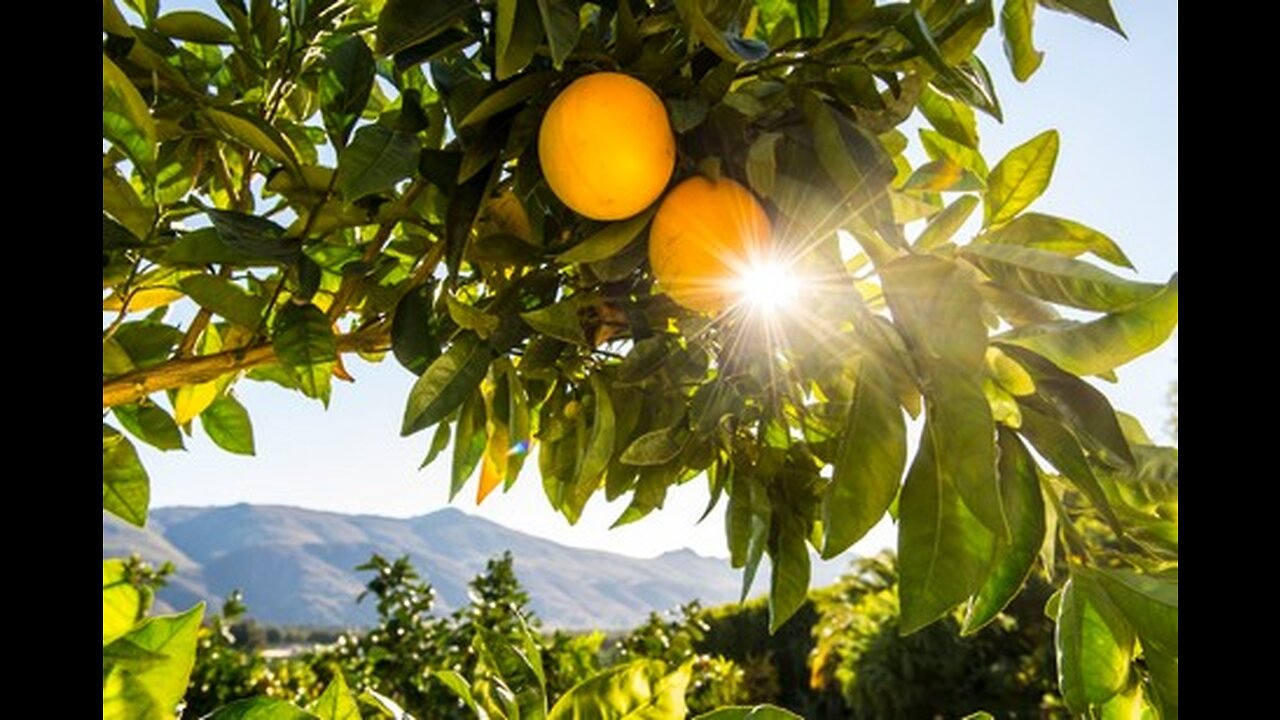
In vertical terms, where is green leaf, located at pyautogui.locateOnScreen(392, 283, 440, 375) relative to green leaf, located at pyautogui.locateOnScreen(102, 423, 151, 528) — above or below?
above

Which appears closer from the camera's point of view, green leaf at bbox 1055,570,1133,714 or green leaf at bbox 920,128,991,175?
green leaf at bbox 1055,570,1133,714

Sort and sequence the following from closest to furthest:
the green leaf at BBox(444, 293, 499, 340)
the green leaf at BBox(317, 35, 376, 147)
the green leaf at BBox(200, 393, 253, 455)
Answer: the green leaf at BBox(444, 293, 499, 340)
the green leaf at BBox(317, 35, 376, 147)
the green leaf at BBox(200, 393, 253, 455)

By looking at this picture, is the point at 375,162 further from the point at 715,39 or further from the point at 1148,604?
the point at 1148,604

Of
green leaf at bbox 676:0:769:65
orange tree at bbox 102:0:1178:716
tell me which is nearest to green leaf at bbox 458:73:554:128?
orange tree at bbox 102:0:1178:716

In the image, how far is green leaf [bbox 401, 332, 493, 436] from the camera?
2.26 feet

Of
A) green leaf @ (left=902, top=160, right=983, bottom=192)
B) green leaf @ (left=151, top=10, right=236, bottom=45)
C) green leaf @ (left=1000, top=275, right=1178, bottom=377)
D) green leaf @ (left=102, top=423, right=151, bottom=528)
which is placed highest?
green leaf @ (left=151, top=10, right=236, bottom=45)

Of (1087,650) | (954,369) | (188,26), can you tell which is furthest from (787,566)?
→ (188,26)

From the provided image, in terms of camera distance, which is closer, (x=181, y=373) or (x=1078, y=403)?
(x=1078, y=403)

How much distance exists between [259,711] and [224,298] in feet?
1.50

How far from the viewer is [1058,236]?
62cm

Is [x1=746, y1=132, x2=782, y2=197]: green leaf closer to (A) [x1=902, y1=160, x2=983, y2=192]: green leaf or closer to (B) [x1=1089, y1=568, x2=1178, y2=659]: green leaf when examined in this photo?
(A) [x1=902, y1=160, x2=983, y2=192]: green leaf

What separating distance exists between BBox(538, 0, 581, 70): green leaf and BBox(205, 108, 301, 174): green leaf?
254mm
